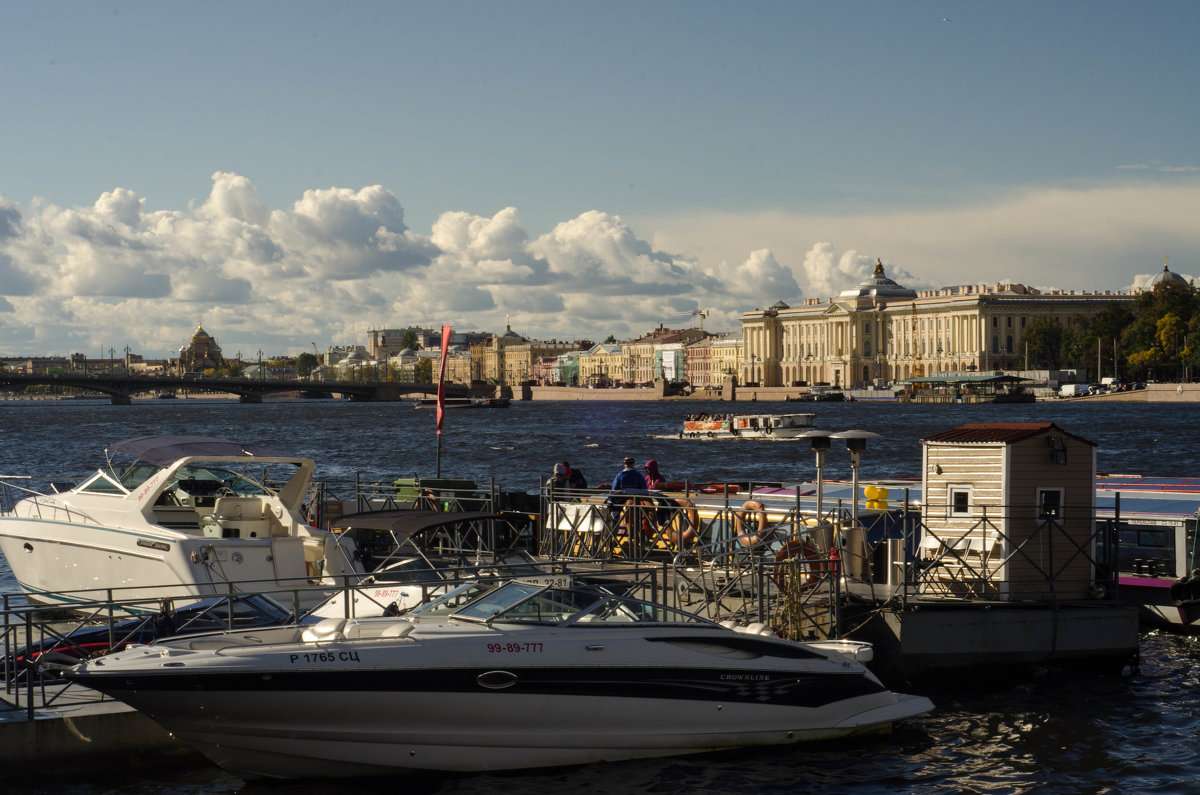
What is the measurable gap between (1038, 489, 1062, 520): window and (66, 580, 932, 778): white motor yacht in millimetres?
3847

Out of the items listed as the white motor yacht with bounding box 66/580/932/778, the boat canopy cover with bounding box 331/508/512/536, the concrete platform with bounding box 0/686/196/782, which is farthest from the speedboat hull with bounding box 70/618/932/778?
the boat canopy cover with bounding box 331/508/512/536

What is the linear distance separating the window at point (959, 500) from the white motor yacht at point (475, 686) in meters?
3.62

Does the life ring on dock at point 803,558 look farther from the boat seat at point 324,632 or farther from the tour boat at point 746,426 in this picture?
the tour boat at point 746,426

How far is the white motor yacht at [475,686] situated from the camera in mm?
9414

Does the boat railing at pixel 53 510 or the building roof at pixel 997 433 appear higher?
the building roof at pixel 997 433

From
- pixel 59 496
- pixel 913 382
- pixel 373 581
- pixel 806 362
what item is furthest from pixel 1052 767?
pixel 806 362

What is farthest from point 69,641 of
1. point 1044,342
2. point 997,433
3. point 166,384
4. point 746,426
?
point 1044,342

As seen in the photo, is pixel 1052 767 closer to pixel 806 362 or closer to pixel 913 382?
pixel 913 382

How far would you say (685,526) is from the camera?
15891 millimetres

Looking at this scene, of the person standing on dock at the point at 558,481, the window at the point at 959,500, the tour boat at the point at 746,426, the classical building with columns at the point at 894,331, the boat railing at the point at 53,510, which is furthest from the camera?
the classical building with columns at the point at 894,331

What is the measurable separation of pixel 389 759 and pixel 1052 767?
5314 mm

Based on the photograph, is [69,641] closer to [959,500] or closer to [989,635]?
[989,635]

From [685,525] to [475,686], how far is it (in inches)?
258

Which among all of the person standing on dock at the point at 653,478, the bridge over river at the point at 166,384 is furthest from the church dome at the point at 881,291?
the person standing on dock at the point at 653,478
